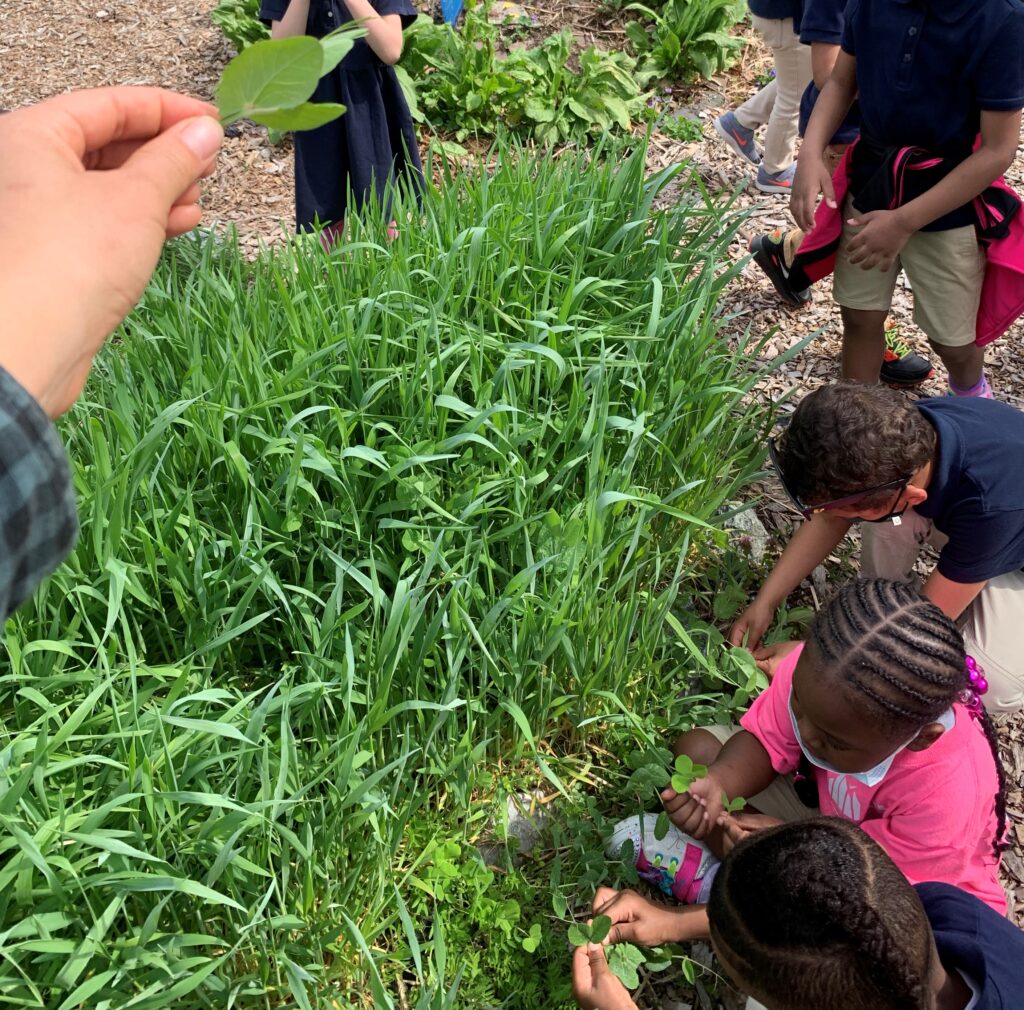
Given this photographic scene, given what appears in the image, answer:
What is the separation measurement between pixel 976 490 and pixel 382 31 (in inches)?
75.1

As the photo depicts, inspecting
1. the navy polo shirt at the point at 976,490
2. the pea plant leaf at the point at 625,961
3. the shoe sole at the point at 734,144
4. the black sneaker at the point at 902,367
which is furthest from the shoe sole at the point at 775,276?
the pea plant leaf at the point at 625,961

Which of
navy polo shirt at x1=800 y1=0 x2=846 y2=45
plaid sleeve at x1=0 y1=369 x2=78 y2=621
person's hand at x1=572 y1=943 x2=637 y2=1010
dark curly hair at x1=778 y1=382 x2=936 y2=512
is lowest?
person's hand at x1=572 y1=943 x2=637 y2=1010

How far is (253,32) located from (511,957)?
4253mm

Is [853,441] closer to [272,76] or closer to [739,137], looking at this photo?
[272,76]

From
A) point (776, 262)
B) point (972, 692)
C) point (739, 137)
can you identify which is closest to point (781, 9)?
point (739, 137)

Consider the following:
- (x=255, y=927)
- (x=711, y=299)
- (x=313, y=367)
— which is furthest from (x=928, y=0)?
(x=255, y=927)

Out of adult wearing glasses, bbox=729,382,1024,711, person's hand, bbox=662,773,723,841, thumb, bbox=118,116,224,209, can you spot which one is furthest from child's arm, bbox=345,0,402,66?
person's hand, bbox=662,773,723,841

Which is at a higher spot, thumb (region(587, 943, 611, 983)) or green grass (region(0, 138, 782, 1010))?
green grass (region(0, 138, 782, 1010))

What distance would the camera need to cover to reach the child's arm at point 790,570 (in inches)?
79.9

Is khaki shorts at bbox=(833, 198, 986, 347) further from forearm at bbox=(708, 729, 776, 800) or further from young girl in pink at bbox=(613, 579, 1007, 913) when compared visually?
forearm at bbox=(708, 729, 776, 800)

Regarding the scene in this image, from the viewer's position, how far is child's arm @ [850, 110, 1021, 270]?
2.06 m

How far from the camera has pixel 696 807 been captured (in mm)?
1723

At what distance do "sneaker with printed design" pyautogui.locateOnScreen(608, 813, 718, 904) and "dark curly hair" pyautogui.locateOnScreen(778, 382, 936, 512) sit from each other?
700 mm

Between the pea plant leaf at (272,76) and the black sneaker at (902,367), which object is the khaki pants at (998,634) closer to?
the black sneaker at (902,367)
